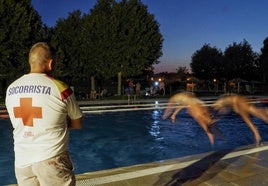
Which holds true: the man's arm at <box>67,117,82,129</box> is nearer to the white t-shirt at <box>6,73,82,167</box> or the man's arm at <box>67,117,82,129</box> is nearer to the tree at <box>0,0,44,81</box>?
the white t-shirt at <box>6,73,82,167</box>

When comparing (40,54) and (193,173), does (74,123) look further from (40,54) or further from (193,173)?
(193,173)

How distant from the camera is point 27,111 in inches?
96.3

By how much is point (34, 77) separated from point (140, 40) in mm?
29387

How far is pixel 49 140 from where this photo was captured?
2.47 meters

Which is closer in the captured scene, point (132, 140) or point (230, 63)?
point (132, 140)

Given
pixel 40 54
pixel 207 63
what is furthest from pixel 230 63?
pixel 40 54

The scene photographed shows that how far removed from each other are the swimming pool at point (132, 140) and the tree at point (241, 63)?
35.7 m

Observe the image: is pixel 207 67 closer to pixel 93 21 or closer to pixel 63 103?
pixel 93 21

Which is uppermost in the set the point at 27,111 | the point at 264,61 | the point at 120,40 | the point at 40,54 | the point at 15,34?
the point at 120,40

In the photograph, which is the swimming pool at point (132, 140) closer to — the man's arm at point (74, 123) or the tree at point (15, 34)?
the man's arm at point (74, 123)

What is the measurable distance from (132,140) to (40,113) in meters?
10.8

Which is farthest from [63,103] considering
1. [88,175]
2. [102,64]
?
[102,64]

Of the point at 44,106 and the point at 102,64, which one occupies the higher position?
the point at 102,64

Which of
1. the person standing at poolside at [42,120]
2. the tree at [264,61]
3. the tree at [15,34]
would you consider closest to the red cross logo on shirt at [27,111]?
the person standing at poolside at [42,120]
